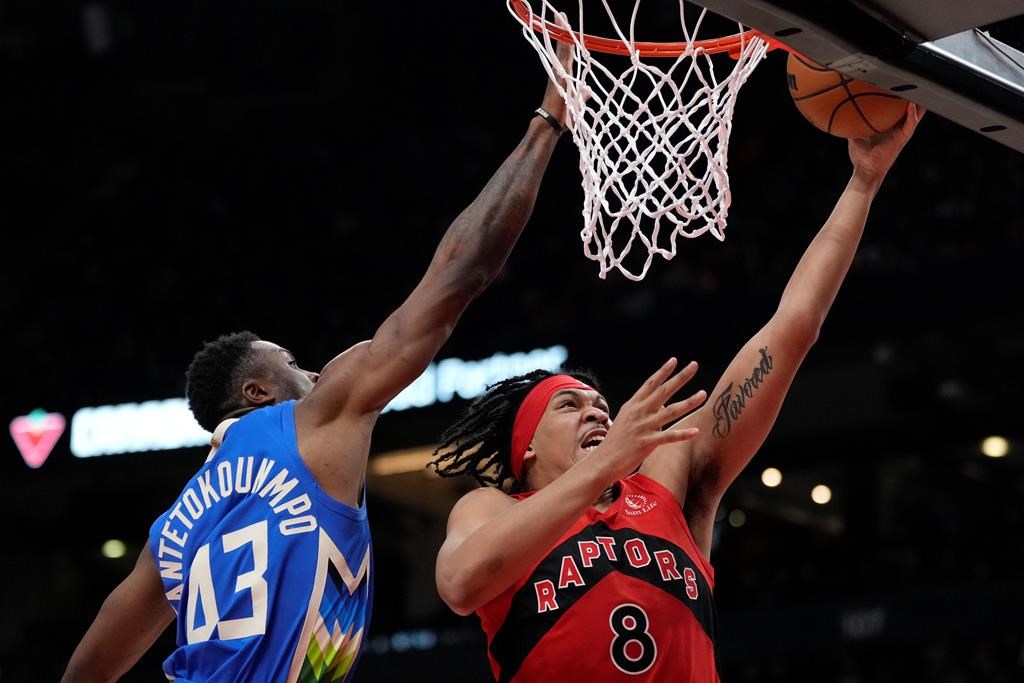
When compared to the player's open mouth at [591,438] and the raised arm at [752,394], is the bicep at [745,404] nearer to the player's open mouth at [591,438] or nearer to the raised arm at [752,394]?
the raised arm at [752,394]

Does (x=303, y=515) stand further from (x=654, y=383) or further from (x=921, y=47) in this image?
(x=921, y=47)

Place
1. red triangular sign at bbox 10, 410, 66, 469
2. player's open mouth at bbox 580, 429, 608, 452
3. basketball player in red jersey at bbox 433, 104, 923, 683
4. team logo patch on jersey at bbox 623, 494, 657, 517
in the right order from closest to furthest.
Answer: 1. basketball player in red jersey at bbox 433, 104, 923, 683
2. team logo patch on jersey at bbox 623, 494, 657, 517
3. player's open mouth at bbox 580, 429, 608, 452
4. red triangular sign at bbox 10, 410, 66, 469

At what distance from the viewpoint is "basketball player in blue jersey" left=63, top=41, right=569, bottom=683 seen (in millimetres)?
2660

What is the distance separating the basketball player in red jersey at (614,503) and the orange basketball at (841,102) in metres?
0.09

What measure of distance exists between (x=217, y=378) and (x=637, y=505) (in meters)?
1.03

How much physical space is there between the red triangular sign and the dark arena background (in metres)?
0.04

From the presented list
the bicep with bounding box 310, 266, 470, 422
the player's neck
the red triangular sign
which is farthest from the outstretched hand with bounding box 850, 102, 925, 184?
the red triangular sign

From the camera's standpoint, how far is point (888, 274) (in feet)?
31.3

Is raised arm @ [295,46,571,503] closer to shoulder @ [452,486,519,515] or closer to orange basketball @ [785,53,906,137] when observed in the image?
shoulder @ [452,486,519,515]

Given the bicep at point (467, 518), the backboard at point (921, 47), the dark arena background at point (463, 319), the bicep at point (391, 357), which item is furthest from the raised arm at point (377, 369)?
the dark arena background at point (463, 319)

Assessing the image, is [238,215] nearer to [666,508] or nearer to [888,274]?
[888,274]

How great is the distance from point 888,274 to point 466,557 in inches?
293

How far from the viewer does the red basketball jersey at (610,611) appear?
2.77 meters

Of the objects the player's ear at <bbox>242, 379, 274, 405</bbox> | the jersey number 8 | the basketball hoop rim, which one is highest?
the basketball hoop rim
